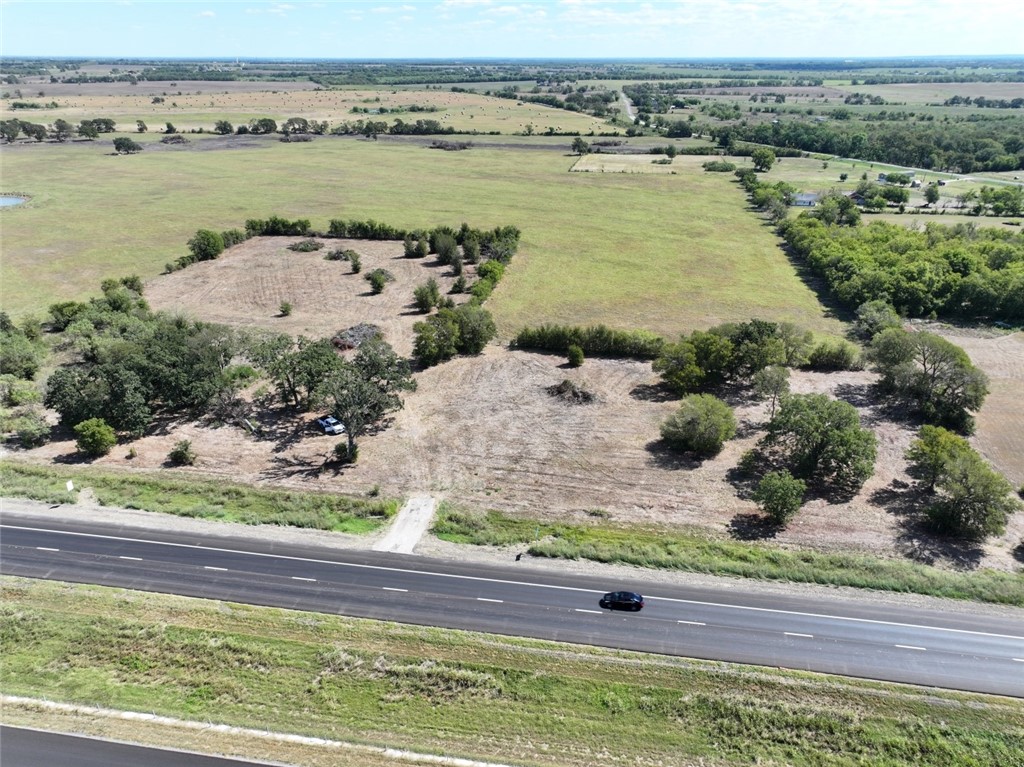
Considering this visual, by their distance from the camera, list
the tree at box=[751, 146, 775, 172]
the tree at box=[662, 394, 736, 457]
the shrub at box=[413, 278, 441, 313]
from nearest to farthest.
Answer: the tree at box=[662, 394, 736, 457] → the shrub at box=[413, 278, 441, 313] → the tree at box=[751, 146, 775, 172]

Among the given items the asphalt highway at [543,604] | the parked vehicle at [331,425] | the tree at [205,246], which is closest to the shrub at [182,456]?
the asphalt highway at [543,604]

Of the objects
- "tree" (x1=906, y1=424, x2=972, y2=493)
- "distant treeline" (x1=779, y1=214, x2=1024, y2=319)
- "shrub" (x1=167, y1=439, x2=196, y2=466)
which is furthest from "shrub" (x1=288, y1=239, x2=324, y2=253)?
"tree" (x1=906, y1=424, x2=972, y2=493)

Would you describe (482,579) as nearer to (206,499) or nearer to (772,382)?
(206,499)

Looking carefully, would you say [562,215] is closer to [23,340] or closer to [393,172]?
[393,172]

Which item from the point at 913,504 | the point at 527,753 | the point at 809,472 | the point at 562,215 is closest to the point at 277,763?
the point at 527,753

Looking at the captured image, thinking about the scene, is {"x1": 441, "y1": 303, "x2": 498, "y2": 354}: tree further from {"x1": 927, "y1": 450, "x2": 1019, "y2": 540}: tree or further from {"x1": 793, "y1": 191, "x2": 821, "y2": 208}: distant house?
{"x1": 793, "y1": 191, "x2": 821, "y2": 208}: distant house

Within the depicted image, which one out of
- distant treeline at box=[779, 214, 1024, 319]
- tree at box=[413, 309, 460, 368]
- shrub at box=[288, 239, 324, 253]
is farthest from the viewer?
shrub at box=[288, 239, 324, 253]

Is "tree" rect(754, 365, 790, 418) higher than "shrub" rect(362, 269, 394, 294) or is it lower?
lower
